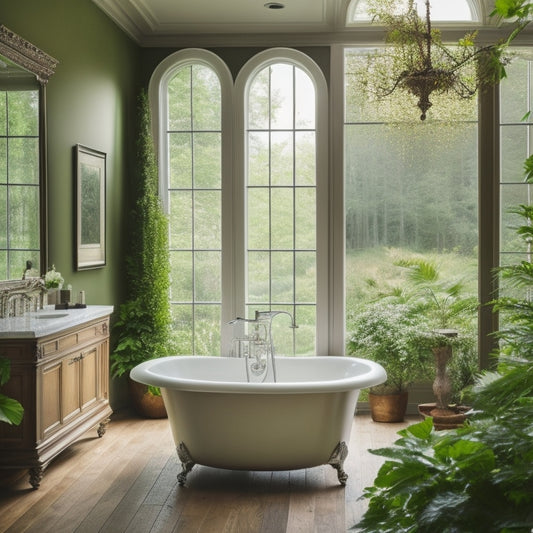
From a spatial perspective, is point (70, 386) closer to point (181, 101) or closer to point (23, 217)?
point (23, 217)

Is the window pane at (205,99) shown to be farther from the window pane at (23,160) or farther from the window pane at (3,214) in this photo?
the window pane at (3,214)

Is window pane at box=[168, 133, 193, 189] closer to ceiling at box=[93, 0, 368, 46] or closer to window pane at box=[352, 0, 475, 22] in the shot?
ceiling at box=[93, 0, 368, 46]

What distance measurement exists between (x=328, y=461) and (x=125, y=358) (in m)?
2.17

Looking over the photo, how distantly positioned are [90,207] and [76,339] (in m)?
1.25

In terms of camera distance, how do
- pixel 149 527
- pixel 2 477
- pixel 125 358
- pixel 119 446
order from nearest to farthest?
pixel 149 527 → pixel 2 477 → pixel 119 446 → pixel 125 358

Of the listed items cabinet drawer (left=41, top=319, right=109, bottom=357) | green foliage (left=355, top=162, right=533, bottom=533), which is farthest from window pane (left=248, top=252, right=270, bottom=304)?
green foliage (left=355, top=162, right=533, bottom=533)

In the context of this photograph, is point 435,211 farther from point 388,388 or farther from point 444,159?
point 388,388

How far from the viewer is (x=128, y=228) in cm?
625

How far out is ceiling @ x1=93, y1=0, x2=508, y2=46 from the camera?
566 cm

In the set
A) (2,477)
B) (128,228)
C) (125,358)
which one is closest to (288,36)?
(128,228)

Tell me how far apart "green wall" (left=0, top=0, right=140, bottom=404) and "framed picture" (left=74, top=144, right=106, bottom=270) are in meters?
0.06

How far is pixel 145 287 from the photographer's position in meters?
6.02

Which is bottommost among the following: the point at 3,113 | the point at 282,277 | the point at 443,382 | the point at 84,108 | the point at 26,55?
the point at 443,382

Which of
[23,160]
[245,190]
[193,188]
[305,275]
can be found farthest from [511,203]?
[23,160]
